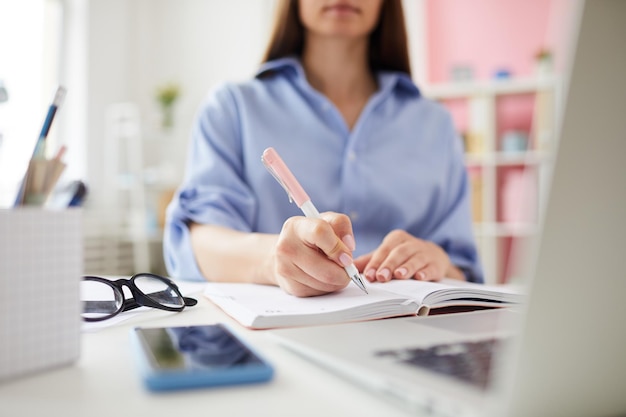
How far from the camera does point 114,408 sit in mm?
302

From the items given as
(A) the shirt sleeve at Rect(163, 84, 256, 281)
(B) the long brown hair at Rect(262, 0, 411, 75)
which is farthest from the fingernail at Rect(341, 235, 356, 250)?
(B) the long brown hair at Rect(262, 0, 411, 75)

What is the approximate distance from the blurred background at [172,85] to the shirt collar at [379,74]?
1.65m

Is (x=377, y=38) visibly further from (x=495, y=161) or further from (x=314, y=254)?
(x=495, y=161)

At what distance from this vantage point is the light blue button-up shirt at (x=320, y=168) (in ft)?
3.46

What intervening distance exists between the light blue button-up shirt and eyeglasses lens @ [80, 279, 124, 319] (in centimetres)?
32

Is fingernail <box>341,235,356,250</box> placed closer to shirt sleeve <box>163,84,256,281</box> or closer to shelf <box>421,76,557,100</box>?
shirt sleeve <box>163,84,256,281</box>

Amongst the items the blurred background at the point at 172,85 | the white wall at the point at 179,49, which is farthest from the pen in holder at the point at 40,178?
the white wall at the point at 179,49

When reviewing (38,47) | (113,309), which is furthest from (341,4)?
(38,47)

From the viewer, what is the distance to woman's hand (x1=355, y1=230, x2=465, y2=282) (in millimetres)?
760

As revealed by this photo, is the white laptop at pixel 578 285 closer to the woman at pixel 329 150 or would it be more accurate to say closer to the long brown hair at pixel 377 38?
the woman at pixel 329 150

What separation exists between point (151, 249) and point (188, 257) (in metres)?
2.80

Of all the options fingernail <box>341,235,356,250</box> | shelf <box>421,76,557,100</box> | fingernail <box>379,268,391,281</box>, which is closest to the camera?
fingernail <box>341,235,356,250</box>

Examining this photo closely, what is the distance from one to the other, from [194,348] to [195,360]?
0.10ft

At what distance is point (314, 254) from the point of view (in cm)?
61
